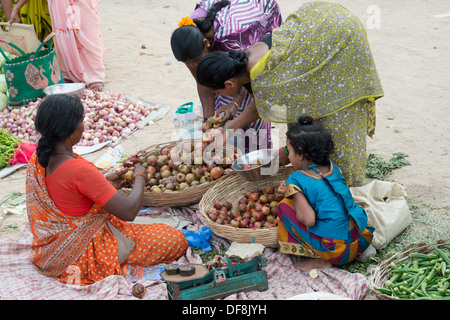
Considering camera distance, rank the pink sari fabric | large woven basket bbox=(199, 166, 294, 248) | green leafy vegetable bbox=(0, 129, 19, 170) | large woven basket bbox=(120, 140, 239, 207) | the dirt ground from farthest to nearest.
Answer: the pink sari fabric → green leafy vegetable bbox=(0, 129, 19, 170) → the dirt ground → large woven basket bbox=(120, 140, 239, 207) → large woven basket bbox=(199, 166, 294, 248)

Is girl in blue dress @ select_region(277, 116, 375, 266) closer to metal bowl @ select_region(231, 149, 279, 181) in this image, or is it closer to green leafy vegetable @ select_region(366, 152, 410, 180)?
metal bowl @ select_region(231, 149, 279, 181)

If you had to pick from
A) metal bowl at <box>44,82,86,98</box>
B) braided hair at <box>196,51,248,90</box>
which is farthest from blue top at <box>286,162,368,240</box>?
metal bowl at <box>44,82,86,98</box>

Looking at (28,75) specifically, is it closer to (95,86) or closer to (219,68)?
(95,86)

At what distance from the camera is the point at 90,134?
5.72 meters

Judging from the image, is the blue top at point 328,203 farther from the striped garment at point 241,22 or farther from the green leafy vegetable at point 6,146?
the green leafy vegetable at point 6,146

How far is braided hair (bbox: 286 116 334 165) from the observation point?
3076 mm

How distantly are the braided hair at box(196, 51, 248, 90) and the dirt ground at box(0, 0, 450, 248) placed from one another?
1.86 meters

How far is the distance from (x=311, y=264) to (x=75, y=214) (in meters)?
1.61

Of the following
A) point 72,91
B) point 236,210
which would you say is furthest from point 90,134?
point 236,210

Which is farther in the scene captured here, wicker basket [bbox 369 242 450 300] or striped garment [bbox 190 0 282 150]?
striped garment [bbox 190 0 282 150]

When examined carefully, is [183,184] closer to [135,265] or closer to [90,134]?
[135,265]

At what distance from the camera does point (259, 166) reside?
12.1 feet

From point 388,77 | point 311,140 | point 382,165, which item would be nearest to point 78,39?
point 388,77

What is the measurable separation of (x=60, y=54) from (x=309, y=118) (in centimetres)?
518
